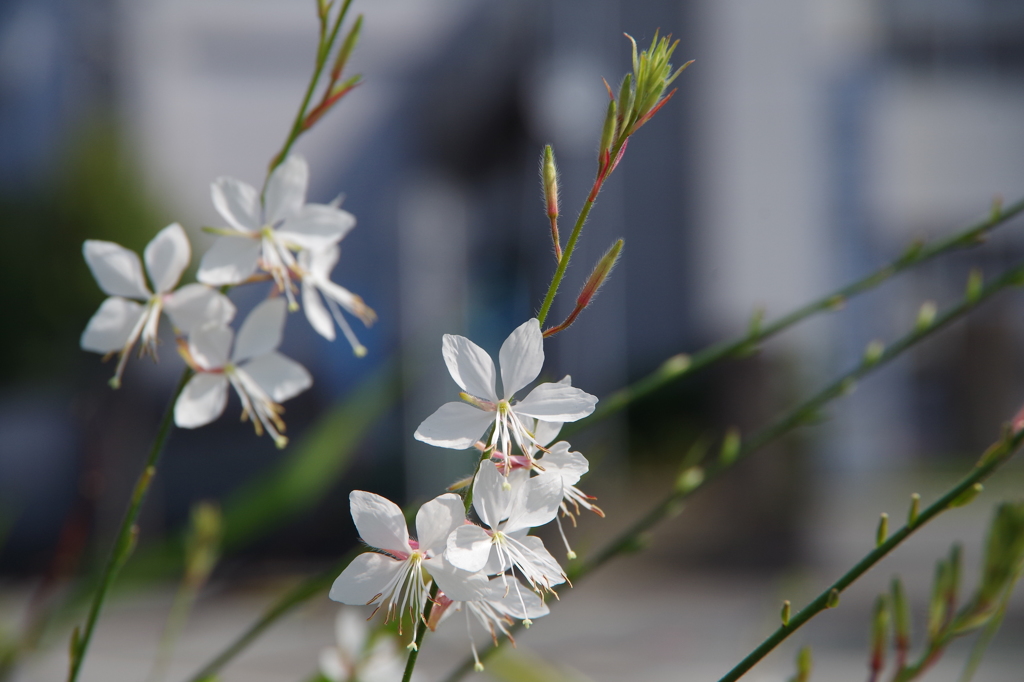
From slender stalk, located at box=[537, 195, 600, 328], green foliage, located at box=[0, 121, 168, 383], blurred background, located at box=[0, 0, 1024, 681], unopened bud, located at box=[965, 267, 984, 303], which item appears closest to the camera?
slender stalk, located at box=[537, 195, 600, 328]

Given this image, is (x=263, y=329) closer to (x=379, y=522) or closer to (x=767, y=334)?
(x=379, y=522)

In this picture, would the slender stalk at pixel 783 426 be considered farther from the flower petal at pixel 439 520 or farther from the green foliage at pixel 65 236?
the green foliage at pixel 65 236

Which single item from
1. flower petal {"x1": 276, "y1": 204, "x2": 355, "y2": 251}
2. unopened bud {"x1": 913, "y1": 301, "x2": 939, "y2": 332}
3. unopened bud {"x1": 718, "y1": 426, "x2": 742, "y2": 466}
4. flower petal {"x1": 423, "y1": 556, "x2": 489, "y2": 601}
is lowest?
unopened bud {"x1": 718, "y1": 426, "x2": 742, "y2": 466}

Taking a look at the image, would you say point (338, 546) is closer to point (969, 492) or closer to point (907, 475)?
point (907, 475)

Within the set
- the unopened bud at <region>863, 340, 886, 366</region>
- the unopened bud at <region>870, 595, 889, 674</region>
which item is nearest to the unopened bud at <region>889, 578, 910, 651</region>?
the unopened bud at <region>870, 595, 889, 674</region>

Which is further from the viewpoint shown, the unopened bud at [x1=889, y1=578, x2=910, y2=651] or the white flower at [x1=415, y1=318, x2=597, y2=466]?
the unopened bud at [x1=889, y1=578, x2=910, y2=651]

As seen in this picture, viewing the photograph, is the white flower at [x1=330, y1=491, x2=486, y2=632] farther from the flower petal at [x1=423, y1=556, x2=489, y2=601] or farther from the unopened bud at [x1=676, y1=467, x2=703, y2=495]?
the unopened bud at [x1=676, y1=467, x2=703, y2=495]

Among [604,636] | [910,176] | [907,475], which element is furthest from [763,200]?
[604,636]

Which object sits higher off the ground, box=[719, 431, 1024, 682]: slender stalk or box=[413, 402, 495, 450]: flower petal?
box=[413, 402, 495, 450]: flower petal
